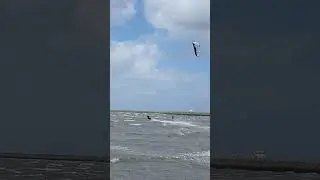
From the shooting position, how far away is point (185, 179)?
94.2 ft
